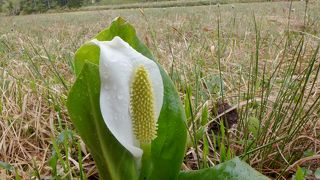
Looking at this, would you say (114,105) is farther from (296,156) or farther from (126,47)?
(296,156)

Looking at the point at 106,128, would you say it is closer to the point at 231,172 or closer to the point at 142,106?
the point at 142,106

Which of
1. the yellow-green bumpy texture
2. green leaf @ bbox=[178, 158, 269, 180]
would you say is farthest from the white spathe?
green leaf @ bbox=[178, 158, 269, 180]

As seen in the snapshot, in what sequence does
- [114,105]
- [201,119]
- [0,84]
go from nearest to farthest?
[114,105] → [201,119] → [0,84]

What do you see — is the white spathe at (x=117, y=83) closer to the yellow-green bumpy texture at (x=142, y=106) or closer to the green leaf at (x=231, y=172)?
the yellow-green bumpy texture at (x=142, y=106)

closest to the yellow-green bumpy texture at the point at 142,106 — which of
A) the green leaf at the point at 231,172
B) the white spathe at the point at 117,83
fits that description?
the white spathe at the point at 117,83

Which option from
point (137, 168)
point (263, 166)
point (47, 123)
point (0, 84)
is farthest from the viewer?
point (0, 84)

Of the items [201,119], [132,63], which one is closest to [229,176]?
[132,63]
